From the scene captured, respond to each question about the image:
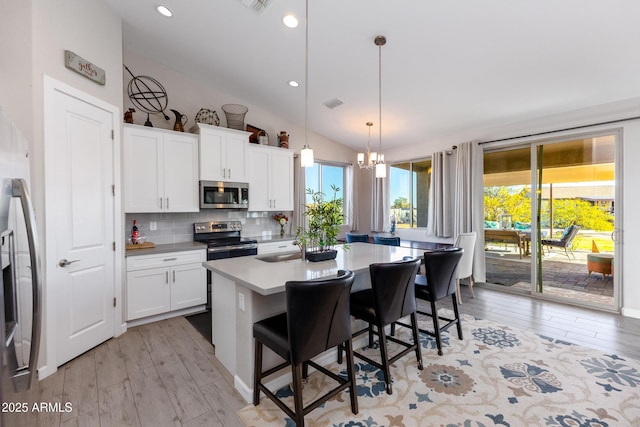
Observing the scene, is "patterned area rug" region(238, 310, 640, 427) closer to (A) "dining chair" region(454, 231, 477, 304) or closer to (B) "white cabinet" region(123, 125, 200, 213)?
(A) "dining chair" region(454, 231, 477, 304)

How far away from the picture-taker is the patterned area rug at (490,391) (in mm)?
1862

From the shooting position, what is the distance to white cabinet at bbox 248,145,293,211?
459 cm

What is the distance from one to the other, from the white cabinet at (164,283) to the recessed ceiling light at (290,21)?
2819 mm

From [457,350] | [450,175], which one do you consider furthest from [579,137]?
[457,350]

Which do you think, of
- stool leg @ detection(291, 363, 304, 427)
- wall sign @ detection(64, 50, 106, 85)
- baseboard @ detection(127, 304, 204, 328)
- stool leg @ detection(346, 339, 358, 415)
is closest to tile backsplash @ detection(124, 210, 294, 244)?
baseboard @ detection(127, 304, 204, 328)

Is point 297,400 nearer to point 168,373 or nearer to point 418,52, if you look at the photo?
point 168,373

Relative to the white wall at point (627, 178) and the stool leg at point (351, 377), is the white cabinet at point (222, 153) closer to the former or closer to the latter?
the stool leg at point (351, 377)

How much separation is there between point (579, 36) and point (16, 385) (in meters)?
4.14

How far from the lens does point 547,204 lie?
4.23 metres

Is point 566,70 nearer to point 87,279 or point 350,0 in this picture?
point 350,0

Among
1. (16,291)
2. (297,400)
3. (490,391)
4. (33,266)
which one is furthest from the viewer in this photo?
(490,391)

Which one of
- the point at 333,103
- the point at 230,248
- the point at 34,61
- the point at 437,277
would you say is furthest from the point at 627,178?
the point at 34,61

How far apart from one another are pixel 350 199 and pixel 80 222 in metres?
4.67

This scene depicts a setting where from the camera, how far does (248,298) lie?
6.63 feet
